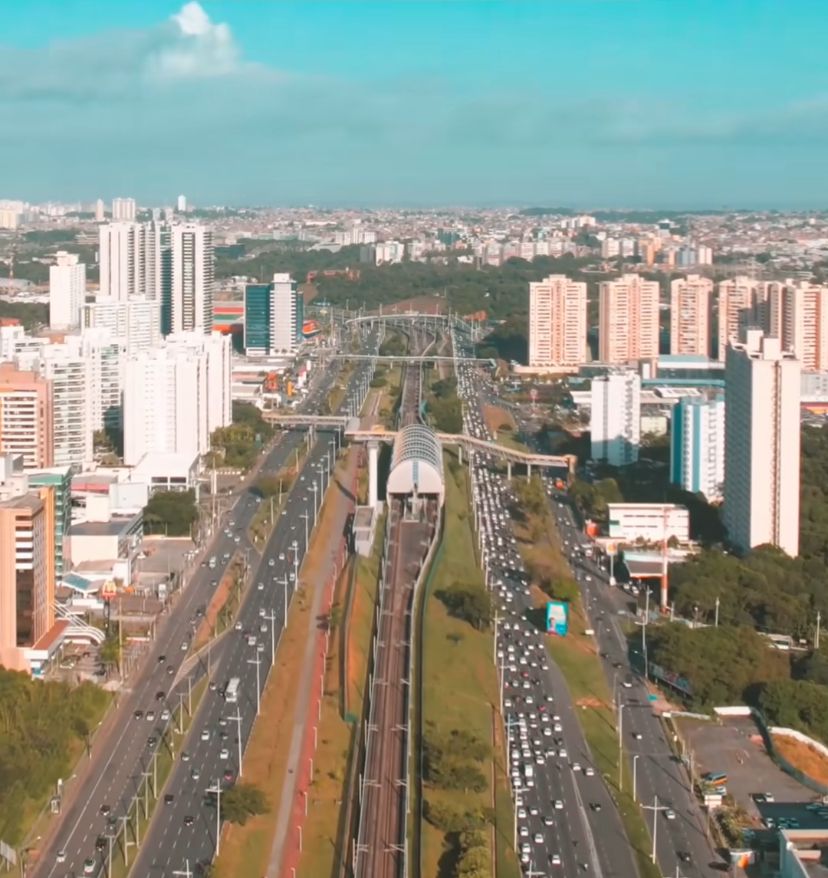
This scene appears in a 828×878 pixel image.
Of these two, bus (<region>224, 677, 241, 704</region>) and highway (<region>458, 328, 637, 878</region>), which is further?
bus (<region>224, 677, 241, 704</region>)

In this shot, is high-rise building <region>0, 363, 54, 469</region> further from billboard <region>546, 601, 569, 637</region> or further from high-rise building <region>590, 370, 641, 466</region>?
high-rise building <region>590, 370, 641, 466</region>

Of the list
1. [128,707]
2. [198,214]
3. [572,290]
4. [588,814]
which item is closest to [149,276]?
[572,290]

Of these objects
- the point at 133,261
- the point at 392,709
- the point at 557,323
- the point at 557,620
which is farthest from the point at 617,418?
the point at 133,261

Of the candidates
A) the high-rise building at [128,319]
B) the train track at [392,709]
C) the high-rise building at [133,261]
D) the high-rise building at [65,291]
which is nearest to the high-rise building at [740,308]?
the high-rise building at [128,319]

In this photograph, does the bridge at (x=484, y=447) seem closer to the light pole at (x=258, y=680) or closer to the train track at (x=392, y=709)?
the train track at (x=392, y=709)

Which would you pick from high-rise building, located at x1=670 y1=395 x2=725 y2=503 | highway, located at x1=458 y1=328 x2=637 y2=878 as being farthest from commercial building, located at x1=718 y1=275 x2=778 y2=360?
highway, located at x1=458 y1=328 x2=637 y2=878

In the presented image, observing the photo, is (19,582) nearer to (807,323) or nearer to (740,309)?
(807,323)
